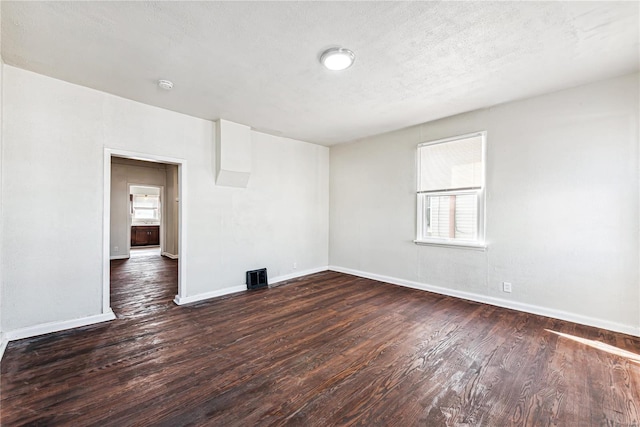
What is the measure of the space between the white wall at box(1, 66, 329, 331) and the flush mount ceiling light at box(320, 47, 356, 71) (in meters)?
2.41

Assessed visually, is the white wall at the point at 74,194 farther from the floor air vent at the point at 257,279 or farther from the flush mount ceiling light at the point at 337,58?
the flush mount ceiling light at the point at 337,58

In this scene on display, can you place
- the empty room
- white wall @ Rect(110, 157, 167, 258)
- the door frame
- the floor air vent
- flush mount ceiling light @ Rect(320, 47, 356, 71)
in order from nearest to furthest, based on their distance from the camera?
the empty room < flush mount ceiling light @ Rect(320, 47, 356, 71) < the door frame < the floor air vent < white wall @ Rect(110, 157, 167, 258)

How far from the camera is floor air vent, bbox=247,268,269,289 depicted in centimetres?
449

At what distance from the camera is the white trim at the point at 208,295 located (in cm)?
378

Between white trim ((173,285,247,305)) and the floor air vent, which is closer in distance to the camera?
white trim ((173,285,247,305))

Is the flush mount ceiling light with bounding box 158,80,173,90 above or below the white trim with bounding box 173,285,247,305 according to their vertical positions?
above

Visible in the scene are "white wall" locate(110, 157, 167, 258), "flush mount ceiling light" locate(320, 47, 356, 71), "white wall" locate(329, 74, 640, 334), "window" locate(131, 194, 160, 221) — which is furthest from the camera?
"window" locate(131, 194, 160, 221)

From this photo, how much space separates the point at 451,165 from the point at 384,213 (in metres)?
1.42

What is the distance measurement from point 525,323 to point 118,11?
15.8 feet

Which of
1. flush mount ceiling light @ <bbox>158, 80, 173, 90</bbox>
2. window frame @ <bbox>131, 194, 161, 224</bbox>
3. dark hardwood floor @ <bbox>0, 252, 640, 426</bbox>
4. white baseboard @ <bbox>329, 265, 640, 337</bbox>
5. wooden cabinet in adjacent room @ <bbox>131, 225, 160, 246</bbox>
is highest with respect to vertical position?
flush mount ceiling light @ <bbox>158, 80, 173, 90</bbox>

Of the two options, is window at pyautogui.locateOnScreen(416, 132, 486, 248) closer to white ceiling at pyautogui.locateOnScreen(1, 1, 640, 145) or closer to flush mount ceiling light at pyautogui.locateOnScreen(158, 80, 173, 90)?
white ceiling at pyautogui.locateOnScreen(1, 1, 640, 145)

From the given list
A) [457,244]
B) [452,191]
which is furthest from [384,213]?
[457,244]

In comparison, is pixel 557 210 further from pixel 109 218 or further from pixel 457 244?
pixel 109 218

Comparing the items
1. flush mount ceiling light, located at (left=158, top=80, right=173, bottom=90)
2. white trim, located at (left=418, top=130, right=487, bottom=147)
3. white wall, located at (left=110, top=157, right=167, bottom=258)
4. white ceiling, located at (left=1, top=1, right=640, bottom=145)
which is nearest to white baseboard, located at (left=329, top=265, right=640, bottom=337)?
white trim, located at (left=418, top=130, right=487, bottom=147)
